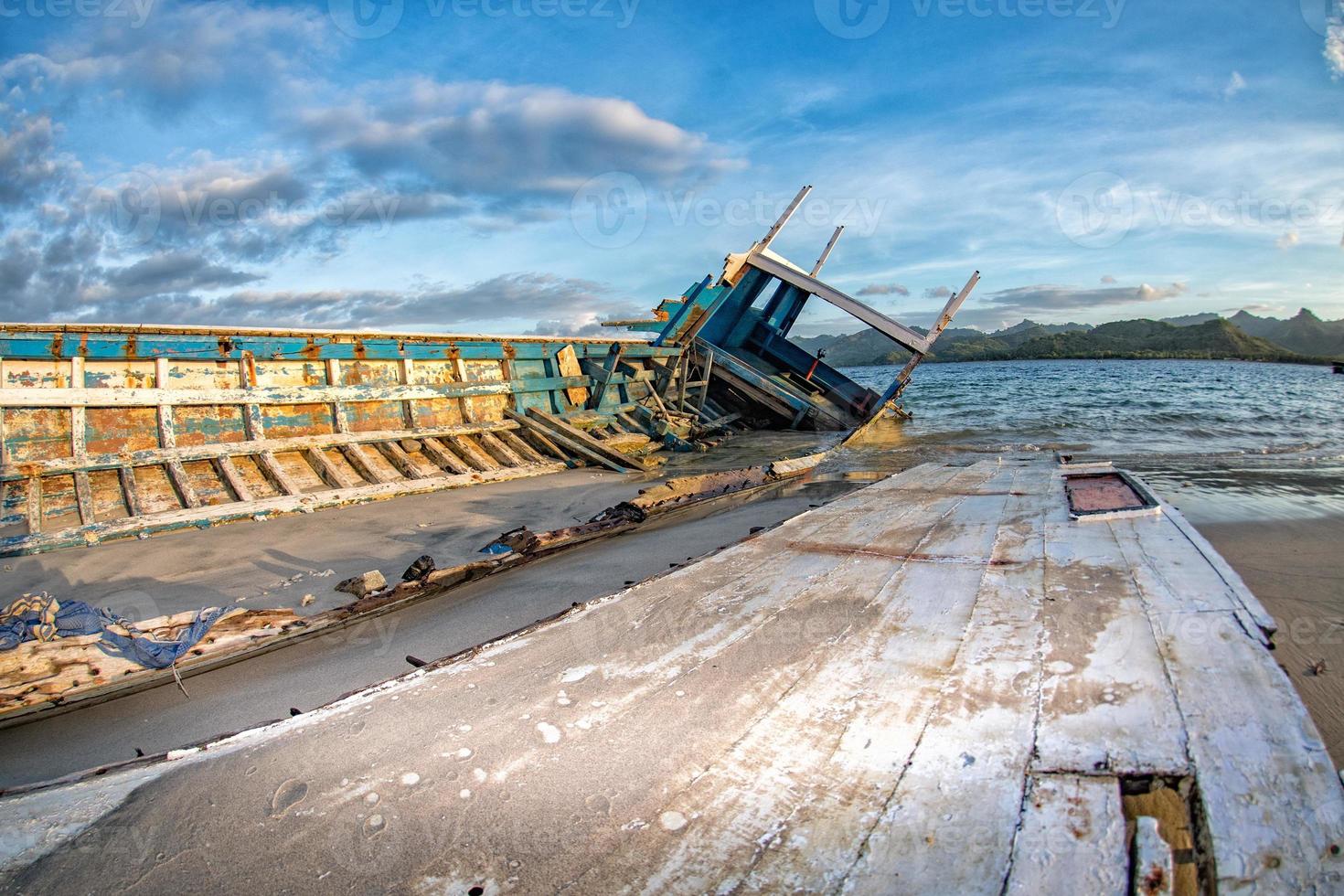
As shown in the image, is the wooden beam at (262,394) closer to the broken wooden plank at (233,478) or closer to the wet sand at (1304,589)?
the broken wooden plank at (233,478)

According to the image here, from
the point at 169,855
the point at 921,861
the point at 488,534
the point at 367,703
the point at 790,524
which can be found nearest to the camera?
the point at 921,861

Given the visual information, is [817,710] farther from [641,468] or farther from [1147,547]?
[641,468]

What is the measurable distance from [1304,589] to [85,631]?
21.2 ft

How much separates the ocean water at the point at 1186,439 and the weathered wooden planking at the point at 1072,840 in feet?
19.4

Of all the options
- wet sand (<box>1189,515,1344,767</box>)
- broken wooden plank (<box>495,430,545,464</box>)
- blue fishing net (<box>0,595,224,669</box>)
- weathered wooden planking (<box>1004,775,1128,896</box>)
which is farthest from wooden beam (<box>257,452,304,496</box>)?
wet sand (<box>1189,515,1344,767</box>)

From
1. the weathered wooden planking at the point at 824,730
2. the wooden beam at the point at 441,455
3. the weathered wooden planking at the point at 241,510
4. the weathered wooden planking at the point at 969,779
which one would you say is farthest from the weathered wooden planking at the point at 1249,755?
the wooden beam at the point at 441,455

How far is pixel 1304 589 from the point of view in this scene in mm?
4000

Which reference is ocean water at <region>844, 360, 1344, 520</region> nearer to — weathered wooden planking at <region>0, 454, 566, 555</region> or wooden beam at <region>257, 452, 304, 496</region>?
weathered wooden planking at <region>0, 454, 566, 555</region>

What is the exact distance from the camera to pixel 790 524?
388cm

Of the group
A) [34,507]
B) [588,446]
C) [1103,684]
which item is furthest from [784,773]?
[588,446]

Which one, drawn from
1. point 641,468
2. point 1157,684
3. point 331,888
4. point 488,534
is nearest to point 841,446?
point 641,468

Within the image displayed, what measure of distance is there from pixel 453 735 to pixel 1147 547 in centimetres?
294

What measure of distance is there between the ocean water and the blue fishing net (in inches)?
294

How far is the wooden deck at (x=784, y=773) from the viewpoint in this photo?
125 cm
